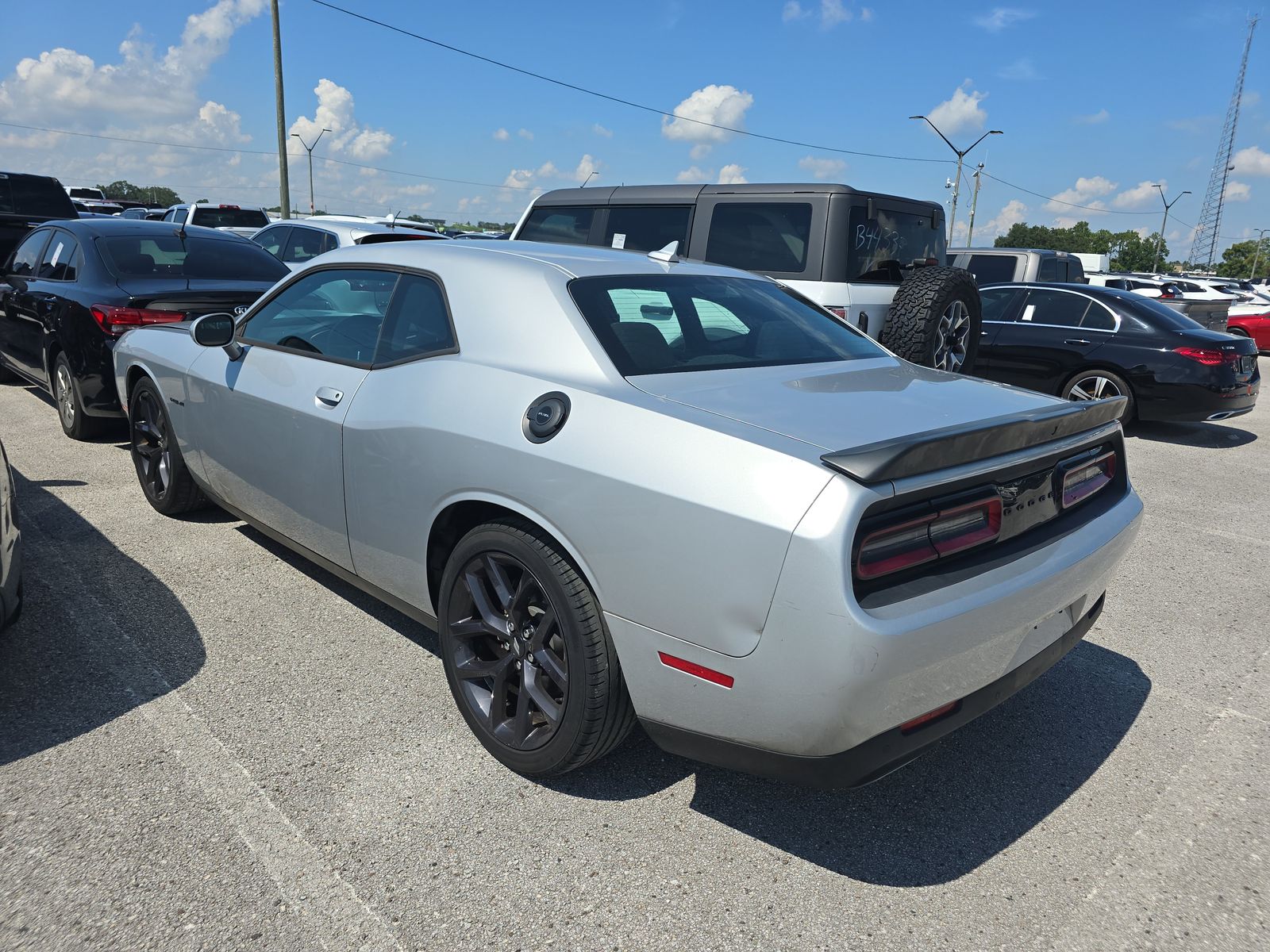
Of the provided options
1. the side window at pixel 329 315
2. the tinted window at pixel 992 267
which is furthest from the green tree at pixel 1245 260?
the side window at pixel 329 315

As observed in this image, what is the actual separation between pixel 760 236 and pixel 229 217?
59.6 ft

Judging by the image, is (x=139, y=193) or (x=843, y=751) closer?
(x=843, y=751)

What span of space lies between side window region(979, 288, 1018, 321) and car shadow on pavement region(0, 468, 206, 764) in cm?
861

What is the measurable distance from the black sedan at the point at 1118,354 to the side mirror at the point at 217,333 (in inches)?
297

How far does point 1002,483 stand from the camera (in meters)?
2.37

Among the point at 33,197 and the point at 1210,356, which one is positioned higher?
the point at 33,197

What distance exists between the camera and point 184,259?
646 cm

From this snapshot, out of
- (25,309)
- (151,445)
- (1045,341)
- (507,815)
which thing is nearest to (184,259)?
(25,309)

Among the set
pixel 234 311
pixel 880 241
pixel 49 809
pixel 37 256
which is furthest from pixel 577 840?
pixel 37 256

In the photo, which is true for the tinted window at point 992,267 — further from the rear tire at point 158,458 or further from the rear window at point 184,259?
the rear tire at point 158,458

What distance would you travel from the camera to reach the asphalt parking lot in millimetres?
2168

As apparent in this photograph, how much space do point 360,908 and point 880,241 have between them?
21.0ft

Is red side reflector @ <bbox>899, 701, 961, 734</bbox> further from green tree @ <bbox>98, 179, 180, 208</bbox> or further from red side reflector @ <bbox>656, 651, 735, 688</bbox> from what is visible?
green tree @ <bbox>98, 179, 180, 208</bbox>

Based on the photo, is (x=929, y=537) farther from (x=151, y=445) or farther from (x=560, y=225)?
(x=560, y=225)
